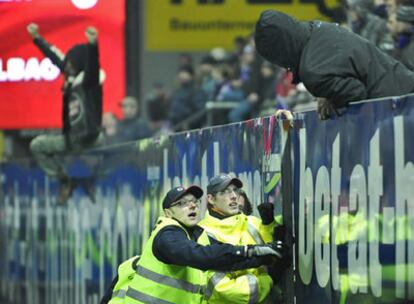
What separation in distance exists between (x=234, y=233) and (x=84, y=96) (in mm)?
9932

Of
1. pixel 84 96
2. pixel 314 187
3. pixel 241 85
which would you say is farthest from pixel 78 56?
pixel 314 187

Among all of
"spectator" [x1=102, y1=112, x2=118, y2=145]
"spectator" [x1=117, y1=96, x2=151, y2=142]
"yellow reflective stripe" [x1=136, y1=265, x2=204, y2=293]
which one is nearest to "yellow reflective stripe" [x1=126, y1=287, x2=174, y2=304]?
"yellow reflective stripe" [x1=136, y1=265, x2=204, y2=293]

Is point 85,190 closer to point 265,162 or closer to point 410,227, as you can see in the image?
point 265,162

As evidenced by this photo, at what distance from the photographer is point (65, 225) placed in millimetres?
17359

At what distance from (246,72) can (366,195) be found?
1311 centimetres

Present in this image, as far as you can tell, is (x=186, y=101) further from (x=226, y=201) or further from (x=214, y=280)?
(x=214, y=280)

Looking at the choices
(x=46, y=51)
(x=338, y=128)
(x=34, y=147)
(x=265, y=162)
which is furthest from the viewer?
(x=46, y=51)

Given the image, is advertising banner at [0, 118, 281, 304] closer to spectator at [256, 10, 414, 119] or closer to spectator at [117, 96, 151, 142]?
spectator at [256, 10, 414, 119]

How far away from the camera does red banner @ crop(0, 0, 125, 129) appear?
22344mm

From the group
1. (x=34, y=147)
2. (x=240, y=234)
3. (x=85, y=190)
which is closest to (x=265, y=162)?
(x=240, y=234)

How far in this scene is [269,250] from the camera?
8.65 metres

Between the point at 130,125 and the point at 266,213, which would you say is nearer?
the point at 266,213

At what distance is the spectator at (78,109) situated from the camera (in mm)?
18328

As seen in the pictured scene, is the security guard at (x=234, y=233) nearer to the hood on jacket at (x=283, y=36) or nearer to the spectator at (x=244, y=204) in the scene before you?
the spectator at (x=244, y=204)
